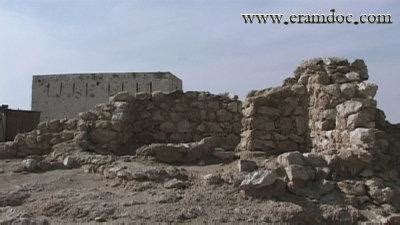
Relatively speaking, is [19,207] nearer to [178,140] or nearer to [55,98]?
[178,140]

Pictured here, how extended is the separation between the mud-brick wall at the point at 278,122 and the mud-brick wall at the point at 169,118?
125cm

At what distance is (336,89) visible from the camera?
8875 mm

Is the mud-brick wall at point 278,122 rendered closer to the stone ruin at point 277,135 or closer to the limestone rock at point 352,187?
the stone ruin at point 277,135

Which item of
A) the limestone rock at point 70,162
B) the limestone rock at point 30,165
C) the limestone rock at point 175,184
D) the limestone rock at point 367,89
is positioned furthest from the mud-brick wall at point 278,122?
the limestone rock at point 30,165

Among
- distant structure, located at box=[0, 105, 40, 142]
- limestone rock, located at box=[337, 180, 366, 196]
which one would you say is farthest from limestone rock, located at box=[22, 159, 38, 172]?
distant structure, located at box=[0, 105, 40, 142]

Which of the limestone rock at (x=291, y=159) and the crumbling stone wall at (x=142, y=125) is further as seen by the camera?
the crumbling stone wall at (x=142, y=125)

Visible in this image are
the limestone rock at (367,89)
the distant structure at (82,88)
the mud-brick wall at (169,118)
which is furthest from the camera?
the distant structure at (82,88)

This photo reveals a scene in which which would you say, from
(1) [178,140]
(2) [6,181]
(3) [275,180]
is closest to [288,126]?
(1) [178,140]

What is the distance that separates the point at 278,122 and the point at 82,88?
13.5m

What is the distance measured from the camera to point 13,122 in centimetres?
1811

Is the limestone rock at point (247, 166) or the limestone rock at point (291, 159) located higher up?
the limestone rock at point (291, 159)

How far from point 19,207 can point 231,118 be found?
558 cm

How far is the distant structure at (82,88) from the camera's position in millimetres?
21359

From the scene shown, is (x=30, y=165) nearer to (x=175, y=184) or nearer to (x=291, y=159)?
(x=175, y=184)
